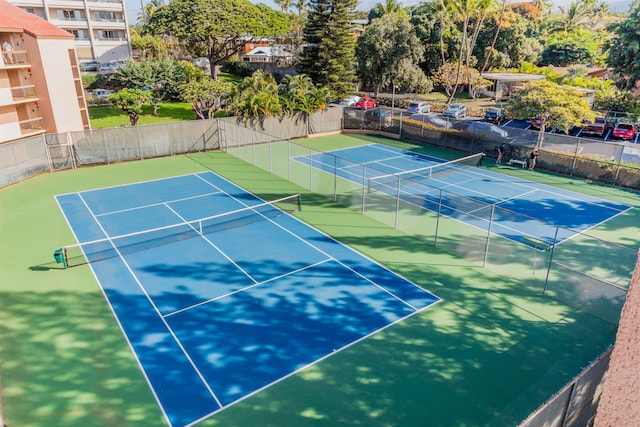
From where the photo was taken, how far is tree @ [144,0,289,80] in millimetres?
51094

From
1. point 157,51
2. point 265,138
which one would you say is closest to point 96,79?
point 157,51

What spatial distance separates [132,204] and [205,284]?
8919 mm

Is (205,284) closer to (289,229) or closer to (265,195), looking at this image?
(289,229)

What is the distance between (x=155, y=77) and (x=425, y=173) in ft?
96.4

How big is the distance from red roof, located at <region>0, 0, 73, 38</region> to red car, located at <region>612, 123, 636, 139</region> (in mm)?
41108

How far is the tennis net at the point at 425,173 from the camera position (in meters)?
22.1

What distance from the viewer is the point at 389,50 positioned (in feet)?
149

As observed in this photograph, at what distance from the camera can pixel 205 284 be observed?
1431cm

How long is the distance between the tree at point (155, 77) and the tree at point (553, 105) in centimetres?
2859

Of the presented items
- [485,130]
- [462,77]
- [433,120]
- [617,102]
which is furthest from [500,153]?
[462,77]

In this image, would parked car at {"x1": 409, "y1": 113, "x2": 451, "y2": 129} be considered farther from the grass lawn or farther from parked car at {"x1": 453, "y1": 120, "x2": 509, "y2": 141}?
the grass lawn

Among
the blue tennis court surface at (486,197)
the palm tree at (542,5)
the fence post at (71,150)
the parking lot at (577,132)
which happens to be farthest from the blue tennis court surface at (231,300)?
the palm tree at (542,5)

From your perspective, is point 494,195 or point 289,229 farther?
point 494,195

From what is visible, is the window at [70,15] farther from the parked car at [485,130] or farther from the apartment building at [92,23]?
the parked car at [485,130]
